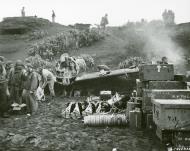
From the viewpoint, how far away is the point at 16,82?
10.6 metres

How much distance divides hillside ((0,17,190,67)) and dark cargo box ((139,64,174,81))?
33.7 ft

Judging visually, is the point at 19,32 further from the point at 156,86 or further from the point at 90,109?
the point at 156,86

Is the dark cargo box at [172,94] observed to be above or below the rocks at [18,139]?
above

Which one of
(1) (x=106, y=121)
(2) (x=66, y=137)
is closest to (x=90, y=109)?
(1) (x=106, y=121)

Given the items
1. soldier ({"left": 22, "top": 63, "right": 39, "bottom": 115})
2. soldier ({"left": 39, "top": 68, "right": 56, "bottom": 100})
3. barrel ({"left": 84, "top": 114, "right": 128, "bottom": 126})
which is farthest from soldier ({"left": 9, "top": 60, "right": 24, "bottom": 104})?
barrel ({"left": 84, "top": 114, "right": 128, "bottom": 126})

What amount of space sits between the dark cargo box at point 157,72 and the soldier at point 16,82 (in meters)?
4.04

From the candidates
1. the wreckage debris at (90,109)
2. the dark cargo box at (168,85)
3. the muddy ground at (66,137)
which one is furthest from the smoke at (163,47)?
the muddy ground at (66,137)

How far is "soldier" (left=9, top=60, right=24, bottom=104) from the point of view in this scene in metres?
10.5

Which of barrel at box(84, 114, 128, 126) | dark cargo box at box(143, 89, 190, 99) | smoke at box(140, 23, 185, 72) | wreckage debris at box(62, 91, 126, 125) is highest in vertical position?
smoke at box(140, 23, 185, 72)

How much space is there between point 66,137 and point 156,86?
2992mm

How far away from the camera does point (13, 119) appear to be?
375 inches

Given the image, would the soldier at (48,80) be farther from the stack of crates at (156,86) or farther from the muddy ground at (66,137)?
the stack of crates at (156,86)

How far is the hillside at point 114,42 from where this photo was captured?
22062mm

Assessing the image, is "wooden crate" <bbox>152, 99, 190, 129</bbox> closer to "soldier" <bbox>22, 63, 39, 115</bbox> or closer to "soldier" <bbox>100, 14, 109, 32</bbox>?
"soldier" <bbox>22, 63, 39, 115</bbox>
